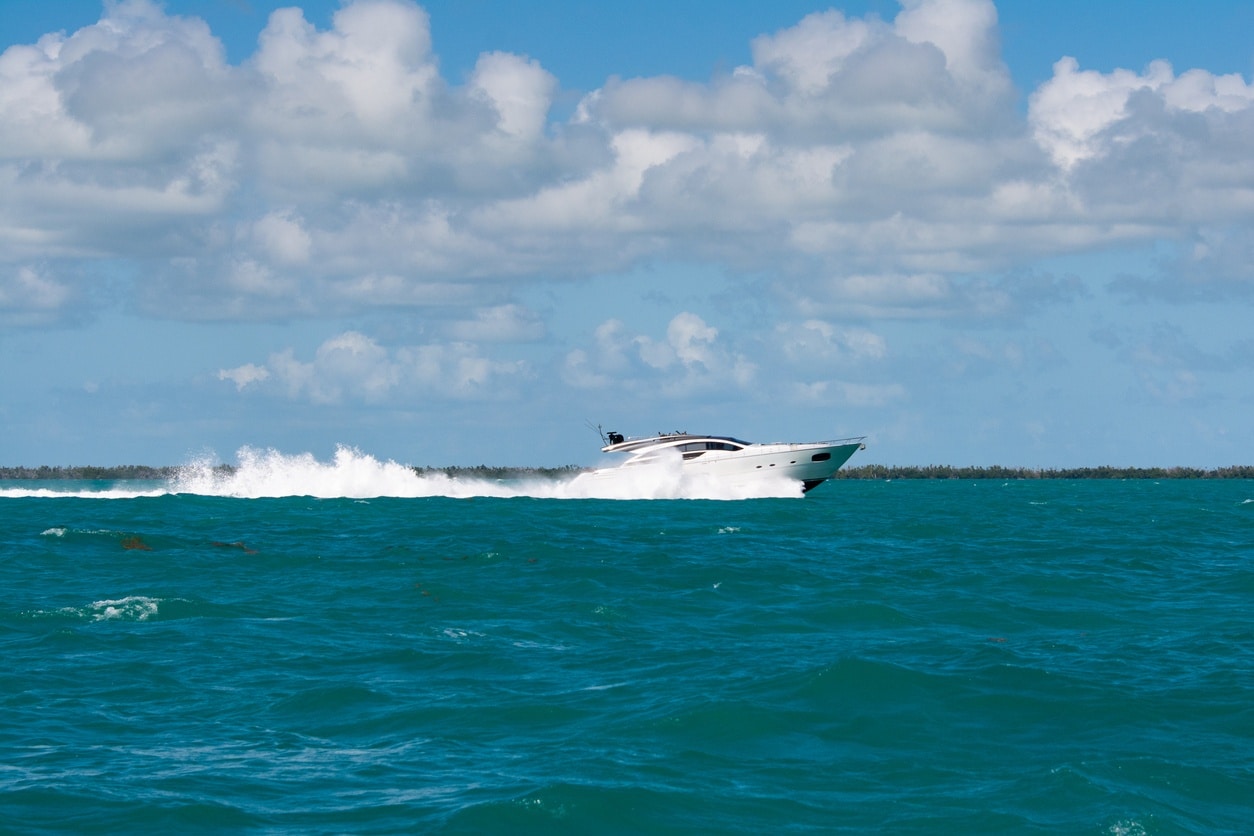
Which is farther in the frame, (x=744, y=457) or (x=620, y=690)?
(x=744, y=457)

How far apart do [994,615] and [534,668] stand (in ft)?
30.3

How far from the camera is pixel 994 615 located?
23391mm

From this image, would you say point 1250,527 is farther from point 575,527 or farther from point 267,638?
point 267,638

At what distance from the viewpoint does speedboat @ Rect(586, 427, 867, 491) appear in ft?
226

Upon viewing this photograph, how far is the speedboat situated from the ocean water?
1328 inches

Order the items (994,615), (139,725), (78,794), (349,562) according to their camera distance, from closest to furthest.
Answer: (78,794), (139,725), (994,615), (349,562)

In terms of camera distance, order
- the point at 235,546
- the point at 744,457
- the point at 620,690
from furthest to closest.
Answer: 1. the point at 744,457
2. the point at 235,546
3. the point at 620,690

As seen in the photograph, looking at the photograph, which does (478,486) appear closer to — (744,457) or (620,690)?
(744,457)

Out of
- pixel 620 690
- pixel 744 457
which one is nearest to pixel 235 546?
pixel 620 690

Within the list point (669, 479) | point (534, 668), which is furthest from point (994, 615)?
point (669, 479)

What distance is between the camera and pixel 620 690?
675 inches

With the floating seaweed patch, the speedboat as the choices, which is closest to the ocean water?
the floating seaweed patch

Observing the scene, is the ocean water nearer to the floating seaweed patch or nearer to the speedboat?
the floating seaweed patch

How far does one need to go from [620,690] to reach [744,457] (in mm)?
51868
